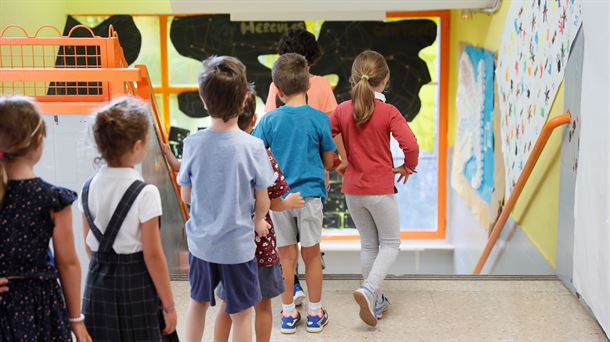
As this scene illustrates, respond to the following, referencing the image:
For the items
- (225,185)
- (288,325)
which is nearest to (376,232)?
(288,325)

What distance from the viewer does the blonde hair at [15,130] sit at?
208 cm

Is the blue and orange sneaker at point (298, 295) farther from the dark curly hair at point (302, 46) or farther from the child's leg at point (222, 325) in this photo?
the dark curly hair at point (302, 46)

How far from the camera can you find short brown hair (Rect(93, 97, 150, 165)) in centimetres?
220

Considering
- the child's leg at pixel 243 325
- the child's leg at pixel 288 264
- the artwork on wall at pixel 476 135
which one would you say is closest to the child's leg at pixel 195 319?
the child's leg at pixel 243 325

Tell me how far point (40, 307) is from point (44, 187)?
0.32 meters

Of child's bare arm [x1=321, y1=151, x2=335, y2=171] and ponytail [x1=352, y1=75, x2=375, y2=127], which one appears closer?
child's bare arm [x1=321, y1=151, x2=335, y2=171]

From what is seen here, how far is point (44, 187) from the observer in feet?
6.89

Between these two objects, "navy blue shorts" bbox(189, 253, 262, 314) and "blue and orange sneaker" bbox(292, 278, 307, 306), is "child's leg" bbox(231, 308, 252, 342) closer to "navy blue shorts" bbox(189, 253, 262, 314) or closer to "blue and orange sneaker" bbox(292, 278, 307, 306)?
"navy blue shorts" bbox(189, 253, 262, 314)

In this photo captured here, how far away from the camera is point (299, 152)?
3.12m

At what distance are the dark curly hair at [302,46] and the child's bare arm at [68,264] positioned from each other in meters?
1.66

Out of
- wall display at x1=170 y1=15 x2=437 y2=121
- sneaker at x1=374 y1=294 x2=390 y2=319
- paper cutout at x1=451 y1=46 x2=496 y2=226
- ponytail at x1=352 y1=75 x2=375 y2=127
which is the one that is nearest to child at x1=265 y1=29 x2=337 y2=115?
ponytail at x1=352 y1=75 x2=375 y2=127

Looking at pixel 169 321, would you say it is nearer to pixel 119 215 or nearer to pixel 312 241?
pixel 119 215

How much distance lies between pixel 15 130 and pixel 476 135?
4.69 m

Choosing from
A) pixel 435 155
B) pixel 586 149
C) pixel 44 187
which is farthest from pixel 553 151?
pixel 435 155
